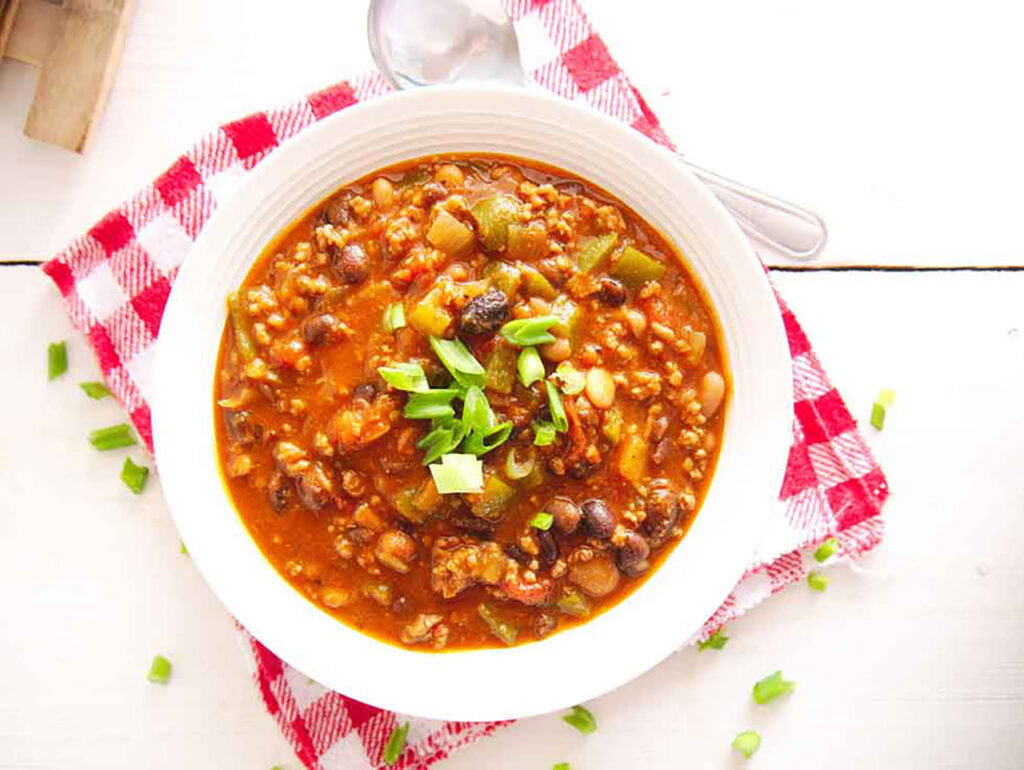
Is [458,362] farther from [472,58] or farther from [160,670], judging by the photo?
[160,670]

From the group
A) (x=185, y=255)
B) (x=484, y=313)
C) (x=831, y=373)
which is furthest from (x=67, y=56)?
(x=831, y=373)

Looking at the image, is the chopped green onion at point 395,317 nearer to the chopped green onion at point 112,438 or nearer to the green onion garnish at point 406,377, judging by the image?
the green onion garnish at point 406,377

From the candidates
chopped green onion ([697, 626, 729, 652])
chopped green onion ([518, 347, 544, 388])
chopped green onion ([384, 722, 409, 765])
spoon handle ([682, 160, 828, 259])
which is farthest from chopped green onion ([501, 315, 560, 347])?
chopped green onion ([384, 722, 409, 765])

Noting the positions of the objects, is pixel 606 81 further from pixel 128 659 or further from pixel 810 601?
pixel 128 659

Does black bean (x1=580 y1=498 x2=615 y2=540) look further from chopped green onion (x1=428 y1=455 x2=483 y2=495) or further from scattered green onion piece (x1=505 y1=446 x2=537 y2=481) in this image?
chopped green onion (x1=428 y1=455 x2=483 y2=495)

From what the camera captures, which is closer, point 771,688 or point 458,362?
point 458,362

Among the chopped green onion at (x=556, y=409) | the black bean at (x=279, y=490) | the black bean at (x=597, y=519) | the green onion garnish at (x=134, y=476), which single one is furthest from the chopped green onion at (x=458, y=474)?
the green onion garnish at (x=134, y=476)
